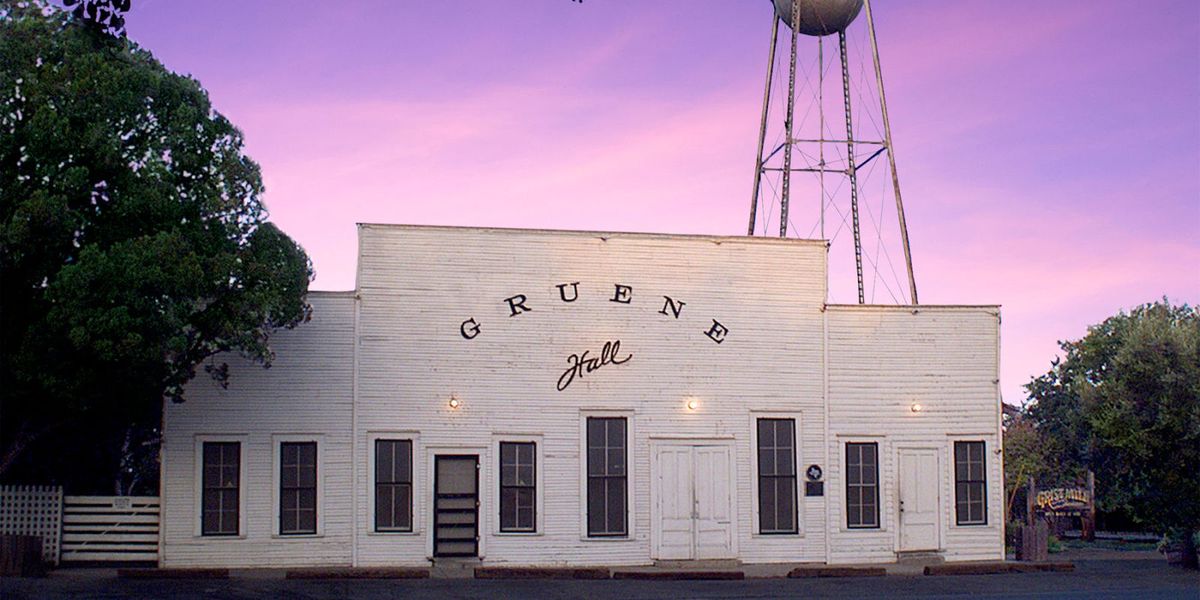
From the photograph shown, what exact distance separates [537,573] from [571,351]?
4.48 metres

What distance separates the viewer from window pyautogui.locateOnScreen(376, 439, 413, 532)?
84.2ft

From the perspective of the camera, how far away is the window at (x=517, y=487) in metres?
26.1

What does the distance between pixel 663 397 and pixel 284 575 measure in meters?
8.24

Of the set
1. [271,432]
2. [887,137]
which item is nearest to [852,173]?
[887,137]

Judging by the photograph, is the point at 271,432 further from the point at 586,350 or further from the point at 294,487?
the point at 586,350

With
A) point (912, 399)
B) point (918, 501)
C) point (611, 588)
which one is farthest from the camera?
point (912, 399)

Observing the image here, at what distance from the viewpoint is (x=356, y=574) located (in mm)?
24078

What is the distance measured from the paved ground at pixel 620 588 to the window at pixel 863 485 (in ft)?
5.90

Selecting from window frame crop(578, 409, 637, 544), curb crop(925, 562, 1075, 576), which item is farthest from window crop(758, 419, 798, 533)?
curb crop(925, 562, 1075, 576)

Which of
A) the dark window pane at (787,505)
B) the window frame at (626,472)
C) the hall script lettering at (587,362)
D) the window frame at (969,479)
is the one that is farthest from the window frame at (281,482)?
the window frame at (969,479)

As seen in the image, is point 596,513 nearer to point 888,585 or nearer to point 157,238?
point 888,585

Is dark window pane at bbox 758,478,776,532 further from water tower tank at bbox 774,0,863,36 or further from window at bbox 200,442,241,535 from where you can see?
water tower tank at bbox 774,0,863,36

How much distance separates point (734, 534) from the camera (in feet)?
87.8

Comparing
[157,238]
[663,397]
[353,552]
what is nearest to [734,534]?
[663,397]
